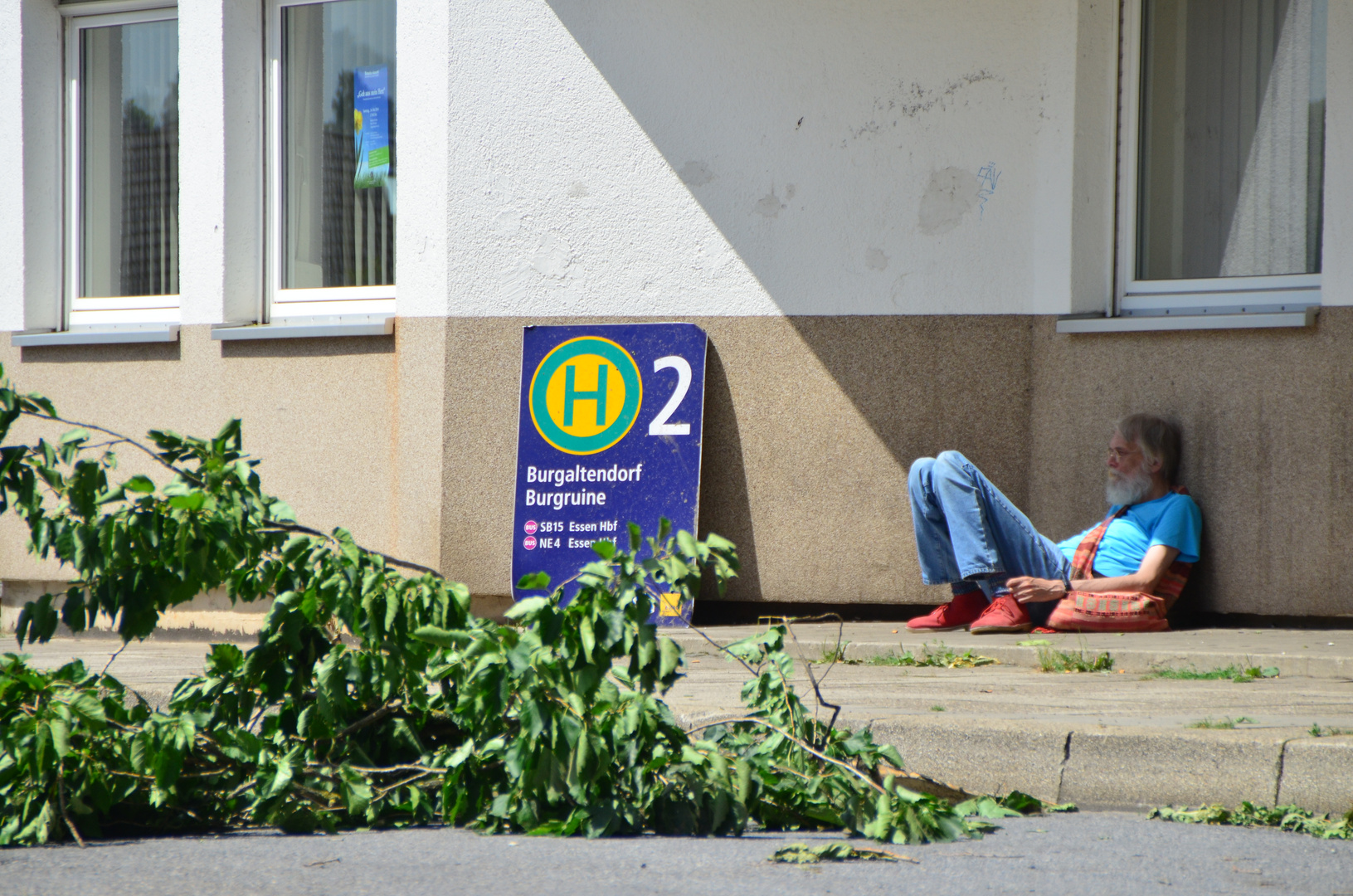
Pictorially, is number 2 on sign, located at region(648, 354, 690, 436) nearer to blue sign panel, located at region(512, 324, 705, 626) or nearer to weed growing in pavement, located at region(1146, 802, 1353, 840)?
blue sign panel, located at region(512, 324, 705, 626)

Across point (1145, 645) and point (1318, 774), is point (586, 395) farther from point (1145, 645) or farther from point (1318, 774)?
point (1318, 774)

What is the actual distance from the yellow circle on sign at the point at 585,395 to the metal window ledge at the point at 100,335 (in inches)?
91.0

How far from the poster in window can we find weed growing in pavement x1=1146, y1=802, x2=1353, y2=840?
207 inches

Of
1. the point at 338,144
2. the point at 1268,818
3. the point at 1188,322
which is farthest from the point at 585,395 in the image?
the point at 1268,818

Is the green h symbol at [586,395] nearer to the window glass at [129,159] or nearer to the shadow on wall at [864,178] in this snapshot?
the shadow on wall at [864,178]

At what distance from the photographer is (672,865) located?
2.66m

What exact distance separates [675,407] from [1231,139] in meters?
2.81

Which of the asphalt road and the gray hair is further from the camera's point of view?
the gray hair

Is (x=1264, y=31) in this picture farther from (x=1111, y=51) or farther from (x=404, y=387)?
(x=404, y=387)

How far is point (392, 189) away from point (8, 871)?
479 centimetres

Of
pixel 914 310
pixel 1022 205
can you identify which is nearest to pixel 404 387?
pixel 914 310

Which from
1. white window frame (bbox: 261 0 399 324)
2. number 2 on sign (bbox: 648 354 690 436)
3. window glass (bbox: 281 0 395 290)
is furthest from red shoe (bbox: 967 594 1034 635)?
white window frame (bbox: 261 0 399 324)

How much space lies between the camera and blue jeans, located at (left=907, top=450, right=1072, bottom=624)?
208 inches

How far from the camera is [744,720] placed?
3168mm
